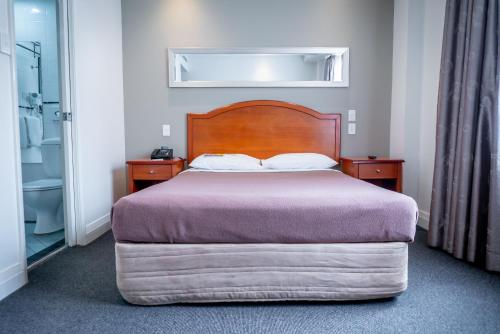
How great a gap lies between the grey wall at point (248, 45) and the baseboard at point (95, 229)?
32.2 inches

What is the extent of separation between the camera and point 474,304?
1.58m

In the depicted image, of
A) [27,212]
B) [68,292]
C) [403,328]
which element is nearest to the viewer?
[403,328]

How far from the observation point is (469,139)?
2.09 metres

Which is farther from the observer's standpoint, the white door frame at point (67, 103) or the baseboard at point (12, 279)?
the white door frame at point (67, 103)

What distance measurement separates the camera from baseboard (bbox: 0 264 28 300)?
5.39ft

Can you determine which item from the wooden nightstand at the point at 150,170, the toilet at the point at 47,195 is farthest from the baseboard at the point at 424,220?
the toilet at the point at 47,195

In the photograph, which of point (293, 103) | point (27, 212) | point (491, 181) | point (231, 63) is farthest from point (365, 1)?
point (27, 212)

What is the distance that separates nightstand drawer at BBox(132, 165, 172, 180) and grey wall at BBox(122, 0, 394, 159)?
515 mm

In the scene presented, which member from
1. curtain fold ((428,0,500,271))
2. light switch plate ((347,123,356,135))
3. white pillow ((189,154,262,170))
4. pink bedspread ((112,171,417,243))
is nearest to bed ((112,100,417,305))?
pink bedspread ((112,171,417,243))

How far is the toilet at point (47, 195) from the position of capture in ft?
8.79

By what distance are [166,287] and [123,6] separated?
10.0 feet

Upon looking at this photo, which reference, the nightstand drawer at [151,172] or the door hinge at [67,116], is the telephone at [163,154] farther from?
the door hinge at [67,116]

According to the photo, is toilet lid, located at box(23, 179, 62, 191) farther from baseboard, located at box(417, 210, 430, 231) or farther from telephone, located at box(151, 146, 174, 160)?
baseboard, located at box(417, 210, 430, 231)

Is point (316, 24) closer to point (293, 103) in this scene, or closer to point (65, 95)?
point (293, 103)
